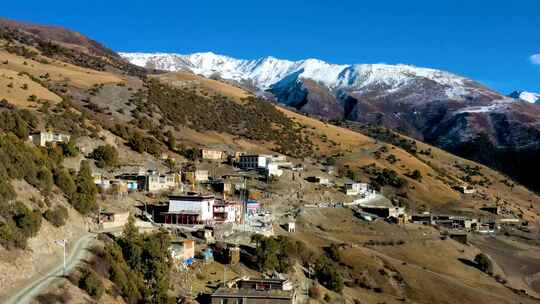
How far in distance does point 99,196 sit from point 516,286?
48.2 metres

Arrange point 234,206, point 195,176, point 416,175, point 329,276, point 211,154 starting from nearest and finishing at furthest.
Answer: point 329,276, point 234,206, point 195,176, point 211,154, point 416,175

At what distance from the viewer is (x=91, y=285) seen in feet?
114

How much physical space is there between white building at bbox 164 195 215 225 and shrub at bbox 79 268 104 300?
2613 cm

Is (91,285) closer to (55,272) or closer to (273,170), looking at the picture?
(55,272)

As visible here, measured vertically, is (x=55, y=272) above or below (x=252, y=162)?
below

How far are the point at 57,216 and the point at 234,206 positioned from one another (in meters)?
28.8

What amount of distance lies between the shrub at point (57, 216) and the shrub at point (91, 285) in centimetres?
761

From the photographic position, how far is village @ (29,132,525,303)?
164ft

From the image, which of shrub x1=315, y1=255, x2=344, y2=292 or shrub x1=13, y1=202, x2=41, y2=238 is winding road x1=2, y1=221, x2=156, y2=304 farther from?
shrub x1=315, y1=255, x2=344, y2=292

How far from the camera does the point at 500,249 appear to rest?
9250cm

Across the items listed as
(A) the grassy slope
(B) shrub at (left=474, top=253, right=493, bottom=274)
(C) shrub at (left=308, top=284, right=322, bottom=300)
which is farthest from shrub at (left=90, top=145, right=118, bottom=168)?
(B) shrub at (left=474, top=253, right=493, bottom=274)

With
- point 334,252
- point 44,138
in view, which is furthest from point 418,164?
point 44,138

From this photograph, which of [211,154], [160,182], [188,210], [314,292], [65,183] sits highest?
[65,183]

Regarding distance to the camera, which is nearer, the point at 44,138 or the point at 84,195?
the point at 84,195
